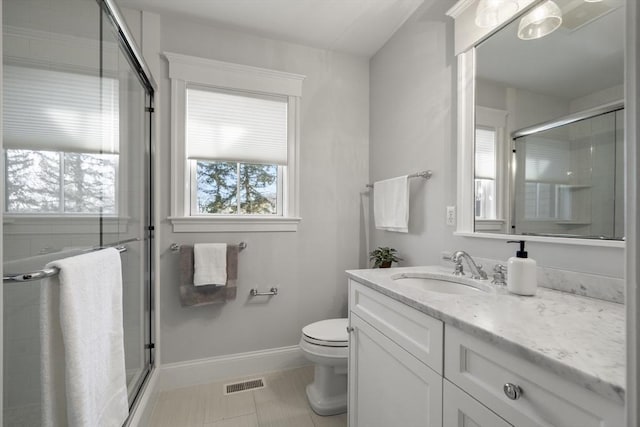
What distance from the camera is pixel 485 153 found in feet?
4.47

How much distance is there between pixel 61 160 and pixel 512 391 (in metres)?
1.56

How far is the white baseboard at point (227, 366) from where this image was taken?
1873 millimetres

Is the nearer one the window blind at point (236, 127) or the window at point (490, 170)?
the window at point (490, 170)

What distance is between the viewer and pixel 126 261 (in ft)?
4.79

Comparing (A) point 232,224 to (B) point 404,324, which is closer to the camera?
(B) point 404,324

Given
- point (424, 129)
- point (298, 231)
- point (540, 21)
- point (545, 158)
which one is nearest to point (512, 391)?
point (545, 158)

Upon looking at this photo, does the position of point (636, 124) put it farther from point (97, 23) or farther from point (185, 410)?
point (185, 410)

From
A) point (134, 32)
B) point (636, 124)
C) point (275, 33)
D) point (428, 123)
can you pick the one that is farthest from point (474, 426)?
point (134, 32)

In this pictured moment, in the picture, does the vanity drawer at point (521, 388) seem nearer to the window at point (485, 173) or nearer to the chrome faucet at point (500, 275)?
the chrome faucet at point (500, 275)

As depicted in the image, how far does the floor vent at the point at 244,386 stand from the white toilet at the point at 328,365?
1.24 ft

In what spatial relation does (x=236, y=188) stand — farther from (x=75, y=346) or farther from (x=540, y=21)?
(x=540, y=21)

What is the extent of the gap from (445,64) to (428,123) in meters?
0.32

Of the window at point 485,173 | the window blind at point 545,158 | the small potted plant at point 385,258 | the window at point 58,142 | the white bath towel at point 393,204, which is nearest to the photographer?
the window at point 58,142

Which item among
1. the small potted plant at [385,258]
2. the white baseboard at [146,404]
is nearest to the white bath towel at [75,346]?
the white baseboard at [146,404]
